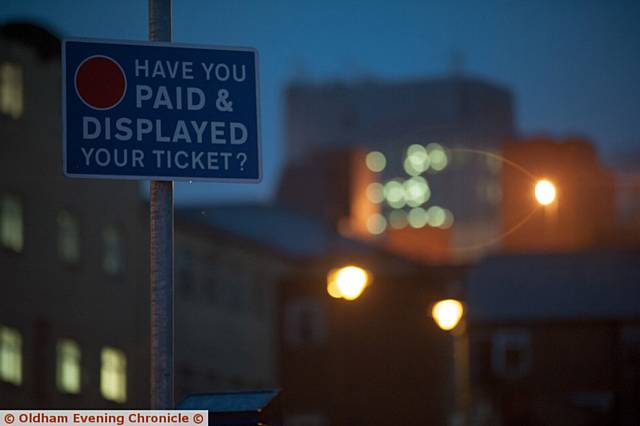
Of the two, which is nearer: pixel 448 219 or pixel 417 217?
pixel 448 219

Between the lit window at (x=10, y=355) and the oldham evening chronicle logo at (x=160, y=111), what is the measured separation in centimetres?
2650

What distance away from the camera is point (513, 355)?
188 ft

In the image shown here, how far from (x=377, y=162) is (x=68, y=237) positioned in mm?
115787

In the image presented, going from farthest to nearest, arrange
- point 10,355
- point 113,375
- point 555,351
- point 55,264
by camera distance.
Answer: point 555,351, point 113,375, point 55,264, point 10,355

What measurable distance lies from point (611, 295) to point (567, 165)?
4794 cm

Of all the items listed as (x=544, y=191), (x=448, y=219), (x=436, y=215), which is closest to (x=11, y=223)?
(x=544, y=191)

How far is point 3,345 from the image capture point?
32.9 m

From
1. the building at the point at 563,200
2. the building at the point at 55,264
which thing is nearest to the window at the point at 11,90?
the building at the point at 55,264

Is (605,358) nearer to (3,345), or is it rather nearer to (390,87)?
(3,345)

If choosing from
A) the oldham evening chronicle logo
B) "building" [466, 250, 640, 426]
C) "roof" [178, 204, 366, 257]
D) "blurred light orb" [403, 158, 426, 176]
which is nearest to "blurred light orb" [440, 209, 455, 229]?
"blurred light orb" [403, 158, 426, 176]

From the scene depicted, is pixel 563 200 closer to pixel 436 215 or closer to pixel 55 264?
pixel 436 215

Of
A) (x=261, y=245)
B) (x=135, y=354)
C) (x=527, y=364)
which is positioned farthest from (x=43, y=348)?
(x=527, y=364)

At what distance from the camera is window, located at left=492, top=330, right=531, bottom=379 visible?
57031 mm

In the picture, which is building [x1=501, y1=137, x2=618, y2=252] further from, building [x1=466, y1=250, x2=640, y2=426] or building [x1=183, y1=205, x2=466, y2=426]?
building [x1=183, y1=205, x2=466, y2=426]
